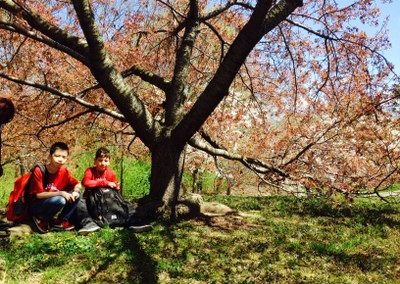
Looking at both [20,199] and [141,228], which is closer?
[20,199]

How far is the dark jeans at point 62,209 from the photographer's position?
7874 mm

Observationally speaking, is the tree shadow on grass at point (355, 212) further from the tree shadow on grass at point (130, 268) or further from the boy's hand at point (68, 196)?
the boy's hand at point (68, 196)

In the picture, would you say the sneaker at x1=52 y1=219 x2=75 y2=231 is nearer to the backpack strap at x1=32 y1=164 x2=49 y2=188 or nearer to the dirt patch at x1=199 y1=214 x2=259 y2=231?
the backpack strap at x1=32 y1=164 x2=49 y2=188

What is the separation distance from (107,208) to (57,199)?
1139mm

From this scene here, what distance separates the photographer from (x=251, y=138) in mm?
18766

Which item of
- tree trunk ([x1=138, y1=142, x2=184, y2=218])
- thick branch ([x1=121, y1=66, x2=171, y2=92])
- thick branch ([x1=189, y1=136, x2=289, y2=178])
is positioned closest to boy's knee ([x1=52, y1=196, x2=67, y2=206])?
tree trunk ([x1=138, y1=142, x2=184, y2=218])

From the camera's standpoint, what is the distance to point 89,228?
8.05 metres

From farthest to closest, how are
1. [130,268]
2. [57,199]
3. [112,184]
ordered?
[112,184] → [57,199] → [130,268]

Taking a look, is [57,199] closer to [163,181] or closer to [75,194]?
[75,194]

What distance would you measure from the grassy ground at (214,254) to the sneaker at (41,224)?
0.31m

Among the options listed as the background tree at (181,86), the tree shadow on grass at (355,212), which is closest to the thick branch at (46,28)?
the background tree at (181,86)

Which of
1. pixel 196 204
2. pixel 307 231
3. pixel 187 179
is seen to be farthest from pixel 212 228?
pixel 187 179

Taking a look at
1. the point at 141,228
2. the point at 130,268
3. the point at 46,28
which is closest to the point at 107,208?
the point at 141,228

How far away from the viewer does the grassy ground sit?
6238 mm
